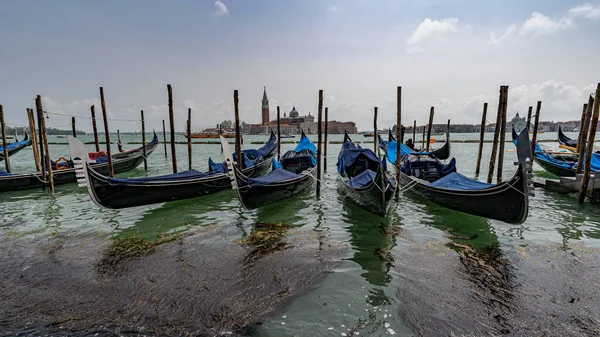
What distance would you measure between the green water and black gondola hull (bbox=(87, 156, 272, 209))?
0.27 metres

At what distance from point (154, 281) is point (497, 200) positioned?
503cm

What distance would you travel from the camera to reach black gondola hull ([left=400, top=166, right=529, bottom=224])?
177 inches

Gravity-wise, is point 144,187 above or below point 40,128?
below

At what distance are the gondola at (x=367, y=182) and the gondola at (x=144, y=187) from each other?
3390mm

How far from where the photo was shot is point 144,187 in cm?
637

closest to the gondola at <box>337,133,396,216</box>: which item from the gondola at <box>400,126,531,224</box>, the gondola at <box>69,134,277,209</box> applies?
the gondola at <box>400,126,531,224</box>

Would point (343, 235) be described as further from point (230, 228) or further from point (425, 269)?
point (230, 228)

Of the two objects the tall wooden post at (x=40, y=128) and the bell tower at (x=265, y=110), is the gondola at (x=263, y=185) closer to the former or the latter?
the tall wooden post at (x=40, y=128)

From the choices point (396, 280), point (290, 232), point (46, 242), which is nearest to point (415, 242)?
point (396, 280)

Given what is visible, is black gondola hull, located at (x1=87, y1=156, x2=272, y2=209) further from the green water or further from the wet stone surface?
the wet stone surface

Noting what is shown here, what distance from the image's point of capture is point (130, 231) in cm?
539

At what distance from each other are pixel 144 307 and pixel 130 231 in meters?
2.85

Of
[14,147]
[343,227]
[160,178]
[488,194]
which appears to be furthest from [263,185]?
[14,147]

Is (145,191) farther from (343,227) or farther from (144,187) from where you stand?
(343,227)
